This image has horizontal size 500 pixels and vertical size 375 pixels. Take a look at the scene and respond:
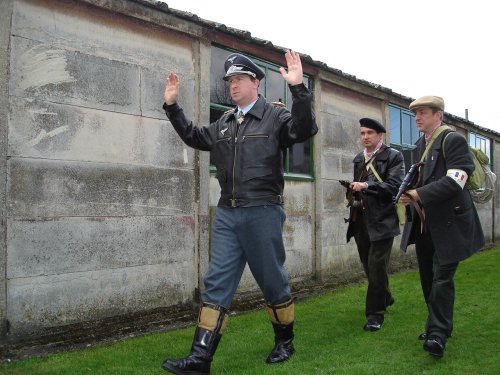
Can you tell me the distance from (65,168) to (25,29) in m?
1.41

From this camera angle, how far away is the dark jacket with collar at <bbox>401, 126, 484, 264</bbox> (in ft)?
13.7

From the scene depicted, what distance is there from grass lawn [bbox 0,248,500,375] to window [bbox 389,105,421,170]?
242 inches

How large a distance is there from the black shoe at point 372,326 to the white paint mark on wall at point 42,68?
392cm

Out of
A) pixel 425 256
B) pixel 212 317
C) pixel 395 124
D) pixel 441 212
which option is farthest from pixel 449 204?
pixel 395 124

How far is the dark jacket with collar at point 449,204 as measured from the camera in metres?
4.19

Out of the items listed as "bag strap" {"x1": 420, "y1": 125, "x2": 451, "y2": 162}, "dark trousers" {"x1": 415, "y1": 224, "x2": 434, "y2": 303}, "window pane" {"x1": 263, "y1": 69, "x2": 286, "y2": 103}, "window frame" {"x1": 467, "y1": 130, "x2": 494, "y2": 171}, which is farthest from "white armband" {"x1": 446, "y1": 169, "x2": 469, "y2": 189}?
"window frame" {"x1": 467, "y1": 130, "x2": 494, "y2": 171}

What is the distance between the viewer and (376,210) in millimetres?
5527

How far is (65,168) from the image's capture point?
216 inches

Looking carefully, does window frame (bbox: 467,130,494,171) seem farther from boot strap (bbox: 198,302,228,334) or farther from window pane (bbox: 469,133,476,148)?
boot strap (bbox: 198,302,228,334)

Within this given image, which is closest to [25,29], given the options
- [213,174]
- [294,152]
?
[213,174]

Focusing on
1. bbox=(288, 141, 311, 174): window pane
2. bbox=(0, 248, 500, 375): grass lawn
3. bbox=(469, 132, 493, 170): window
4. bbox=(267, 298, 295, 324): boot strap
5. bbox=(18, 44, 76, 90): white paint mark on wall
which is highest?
bbox=(469, 132, 493, 170): window

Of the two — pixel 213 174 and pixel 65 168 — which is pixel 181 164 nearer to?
pixel 213 174

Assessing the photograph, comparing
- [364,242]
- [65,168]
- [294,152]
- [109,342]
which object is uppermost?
[294,152]

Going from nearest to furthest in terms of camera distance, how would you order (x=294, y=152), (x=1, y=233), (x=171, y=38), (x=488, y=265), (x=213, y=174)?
(x=1, y=233) → (x=171, y=38) → (x=213, y=174) → (x=294, y=152) → (x=488, y=265)
